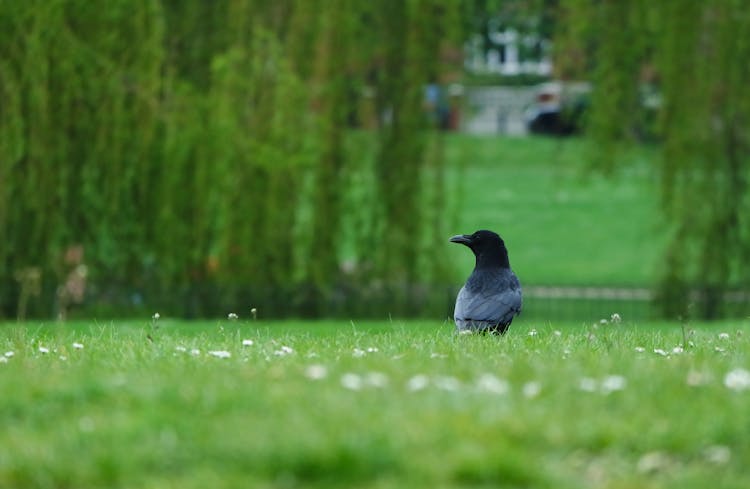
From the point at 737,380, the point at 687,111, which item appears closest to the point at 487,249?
the point at 737,380

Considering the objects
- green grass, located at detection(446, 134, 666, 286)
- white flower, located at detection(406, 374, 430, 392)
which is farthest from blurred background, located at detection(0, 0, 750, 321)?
white flower, located at detection(406, 374, 430, 392)

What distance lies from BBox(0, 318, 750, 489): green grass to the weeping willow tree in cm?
1200

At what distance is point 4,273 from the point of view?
18.4 meters

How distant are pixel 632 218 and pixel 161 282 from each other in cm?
2062

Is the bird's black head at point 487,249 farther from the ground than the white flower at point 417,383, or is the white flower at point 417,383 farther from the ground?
the bird's black head at point 487,249

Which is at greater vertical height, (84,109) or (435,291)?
(84,109)

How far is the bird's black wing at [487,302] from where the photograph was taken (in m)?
9.25

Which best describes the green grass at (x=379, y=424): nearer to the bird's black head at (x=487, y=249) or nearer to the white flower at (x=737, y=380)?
the white flower at (x=737, y=380)

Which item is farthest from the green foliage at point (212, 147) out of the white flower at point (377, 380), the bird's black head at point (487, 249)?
the white flower at point (377, 380)

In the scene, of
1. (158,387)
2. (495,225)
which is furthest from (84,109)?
(495,225)

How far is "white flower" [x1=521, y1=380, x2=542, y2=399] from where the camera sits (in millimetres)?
6000

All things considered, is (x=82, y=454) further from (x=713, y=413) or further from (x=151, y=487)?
(x=713, y=413)

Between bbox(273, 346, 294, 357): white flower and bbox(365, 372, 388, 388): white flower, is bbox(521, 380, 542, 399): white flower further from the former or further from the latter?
bbox(273, 346, 294, 357): white flower

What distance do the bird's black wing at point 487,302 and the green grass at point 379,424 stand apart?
1.93 metres
